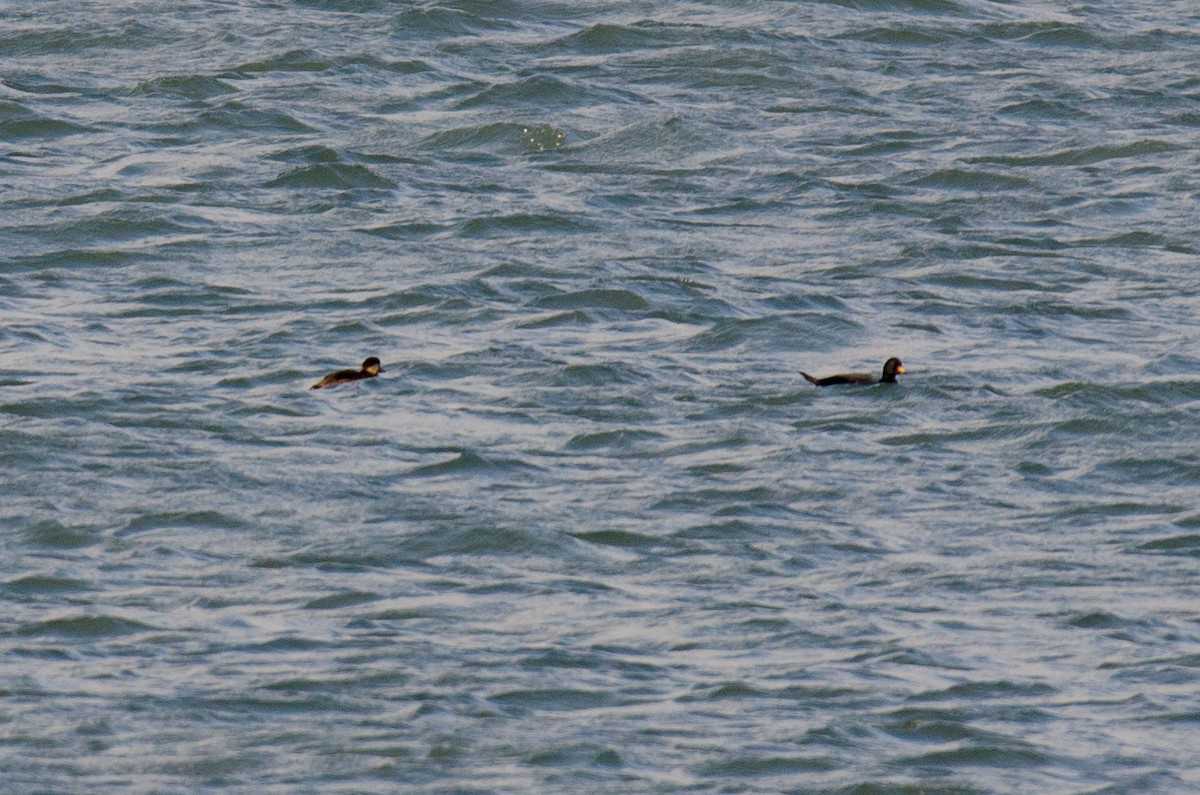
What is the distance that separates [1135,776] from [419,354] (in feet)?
20.0

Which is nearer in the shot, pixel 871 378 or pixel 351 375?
pixel 351 375

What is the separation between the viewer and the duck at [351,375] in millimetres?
13188

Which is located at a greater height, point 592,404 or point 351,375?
point 351,375

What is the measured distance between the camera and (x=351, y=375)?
13.3 m

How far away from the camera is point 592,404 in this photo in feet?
43.2

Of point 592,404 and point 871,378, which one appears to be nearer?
point 592,404

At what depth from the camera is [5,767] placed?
860 cm

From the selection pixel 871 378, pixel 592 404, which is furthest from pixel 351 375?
pixel 871 378

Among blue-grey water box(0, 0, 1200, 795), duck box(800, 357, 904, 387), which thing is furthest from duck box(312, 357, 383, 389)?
duck box(800, 357, 904, 387)

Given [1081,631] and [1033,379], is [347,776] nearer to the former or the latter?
[1081,631]

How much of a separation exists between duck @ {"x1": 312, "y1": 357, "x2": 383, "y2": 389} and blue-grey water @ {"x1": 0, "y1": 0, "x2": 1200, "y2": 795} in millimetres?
92

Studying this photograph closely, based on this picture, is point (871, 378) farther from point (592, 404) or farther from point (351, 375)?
point (351, 375)

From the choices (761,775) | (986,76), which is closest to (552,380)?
(761,775)

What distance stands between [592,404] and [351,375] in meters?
1.24
